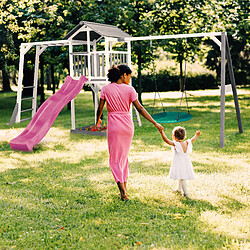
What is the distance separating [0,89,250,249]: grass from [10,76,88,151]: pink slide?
0.86 feet

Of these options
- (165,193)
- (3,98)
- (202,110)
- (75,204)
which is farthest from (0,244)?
(3,98)

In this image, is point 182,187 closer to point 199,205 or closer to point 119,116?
point 199,205

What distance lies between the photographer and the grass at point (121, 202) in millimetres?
4168

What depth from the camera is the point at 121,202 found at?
529 cm

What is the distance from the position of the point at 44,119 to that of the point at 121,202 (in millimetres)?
4951

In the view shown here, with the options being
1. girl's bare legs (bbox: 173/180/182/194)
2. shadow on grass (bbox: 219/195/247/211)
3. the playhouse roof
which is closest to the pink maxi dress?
girl's bare legs (bbox: 173/180/182/194)

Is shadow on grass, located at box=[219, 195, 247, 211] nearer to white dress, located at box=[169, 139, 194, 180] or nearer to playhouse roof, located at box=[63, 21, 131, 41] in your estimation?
white dress, located at box=[169, 139, 194, 180]

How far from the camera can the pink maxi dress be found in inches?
205

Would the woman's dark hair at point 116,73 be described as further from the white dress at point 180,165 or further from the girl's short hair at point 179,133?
the white dress at point 180,165

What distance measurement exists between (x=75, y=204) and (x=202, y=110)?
1205 cm

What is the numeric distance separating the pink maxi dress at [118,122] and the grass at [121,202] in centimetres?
62

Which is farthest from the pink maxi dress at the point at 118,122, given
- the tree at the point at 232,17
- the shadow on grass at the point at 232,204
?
the tree at the point at 232,17

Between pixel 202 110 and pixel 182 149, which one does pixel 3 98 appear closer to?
pixel 202 110

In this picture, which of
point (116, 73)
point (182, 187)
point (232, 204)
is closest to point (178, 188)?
point (182, 187)
